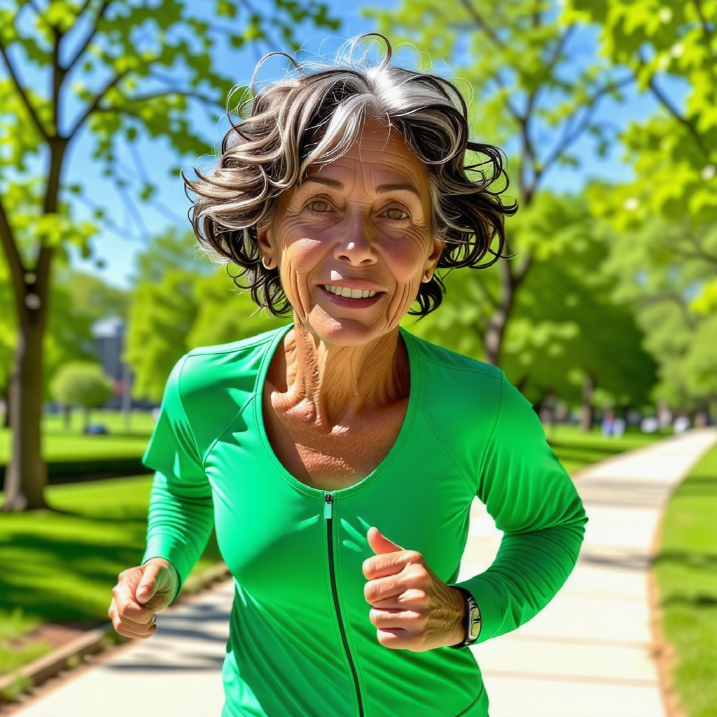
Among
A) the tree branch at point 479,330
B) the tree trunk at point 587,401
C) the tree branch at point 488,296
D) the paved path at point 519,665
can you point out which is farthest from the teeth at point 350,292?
the tree trunk at point 587,401

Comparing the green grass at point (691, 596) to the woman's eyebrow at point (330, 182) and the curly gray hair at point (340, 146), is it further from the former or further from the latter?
the woman's eyebrow at point (330, 182)

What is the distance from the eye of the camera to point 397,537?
166cm

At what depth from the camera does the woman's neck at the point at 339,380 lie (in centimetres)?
181

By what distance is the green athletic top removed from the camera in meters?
1.67

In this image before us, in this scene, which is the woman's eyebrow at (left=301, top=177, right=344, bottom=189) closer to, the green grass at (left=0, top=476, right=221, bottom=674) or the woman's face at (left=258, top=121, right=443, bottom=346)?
the woman's face at (left=258, top=121, right=443, bottom=346)

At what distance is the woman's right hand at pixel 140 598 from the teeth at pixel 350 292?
2.07 feet

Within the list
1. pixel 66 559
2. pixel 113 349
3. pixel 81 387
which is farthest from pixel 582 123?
pixel 113 349

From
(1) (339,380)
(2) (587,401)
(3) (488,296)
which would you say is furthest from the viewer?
(2) (587,401)

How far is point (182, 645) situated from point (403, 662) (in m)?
4.36

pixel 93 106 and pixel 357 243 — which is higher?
pixel 93 106

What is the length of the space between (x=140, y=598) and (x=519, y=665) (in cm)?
428

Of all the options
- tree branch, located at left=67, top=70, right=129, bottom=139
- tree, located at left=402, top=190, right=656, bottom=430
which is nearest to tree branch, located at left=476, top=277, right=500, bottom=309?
tree, located at left=402, top=190, right=656, bottom=430

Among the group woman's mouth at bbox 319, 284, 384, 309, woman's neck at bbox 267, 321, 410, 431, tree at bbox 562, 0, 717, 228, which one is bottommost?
woman's neck at bbox 267, 321, 410, 431

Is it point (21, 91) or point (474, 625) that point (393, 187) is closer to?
point (474, 625)
